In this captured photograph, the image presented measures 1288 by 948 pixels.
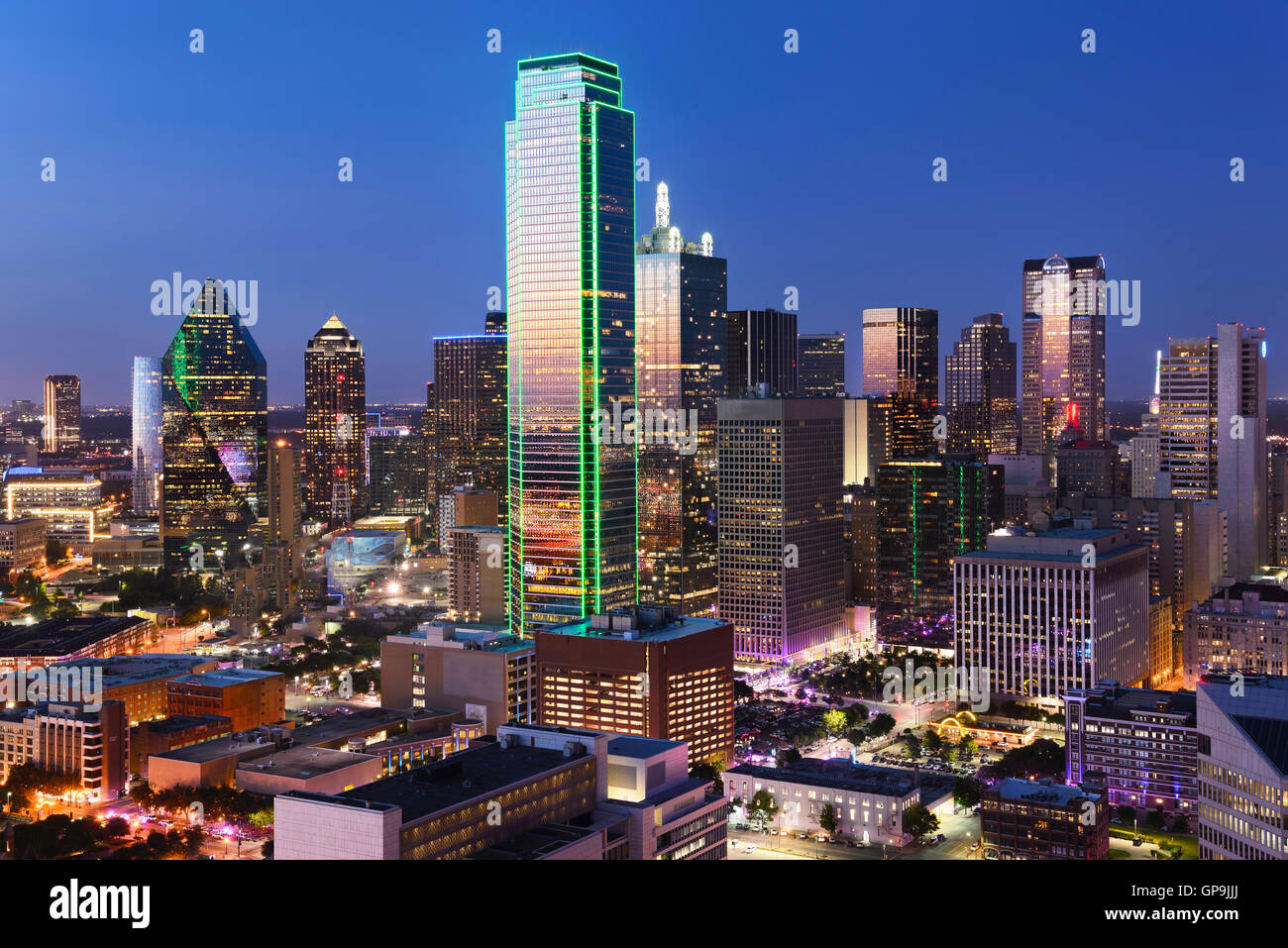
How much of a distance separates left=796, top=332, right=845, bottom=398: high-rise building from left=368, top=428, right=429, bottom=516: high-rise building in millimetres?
22648

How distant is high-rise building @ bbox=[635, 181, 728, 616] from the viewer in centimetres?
4822

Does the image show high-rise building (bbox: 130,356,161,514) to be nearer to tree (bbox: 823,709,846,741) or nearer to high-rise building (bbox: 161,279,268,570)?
high-rise building (bbox: 161,279,268,570)

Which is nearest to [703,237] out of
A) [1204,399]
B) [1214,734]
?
[1204,399]

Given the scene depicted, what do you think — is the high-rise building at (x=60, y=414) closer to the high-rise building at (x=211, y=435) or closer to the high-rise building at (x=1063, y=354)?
the high-rise building at (x=211, y=435)

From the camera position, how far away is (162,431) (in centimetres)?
6844

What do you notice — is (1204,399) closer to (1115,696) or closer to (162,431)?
(1115,696)

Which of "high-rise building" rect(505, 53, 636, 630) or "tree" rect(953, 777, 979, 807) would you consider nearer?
"tree" rect(953, 777, 979, 807)

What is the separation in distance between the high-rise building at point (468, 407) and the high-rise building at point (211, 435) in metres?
10.2

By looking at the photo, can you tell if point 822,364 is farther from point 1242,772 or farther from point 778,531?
point 1242,772

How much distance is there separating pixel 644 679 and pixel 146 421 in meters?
57.4

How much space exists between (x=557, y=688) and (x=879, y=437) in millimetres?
39640

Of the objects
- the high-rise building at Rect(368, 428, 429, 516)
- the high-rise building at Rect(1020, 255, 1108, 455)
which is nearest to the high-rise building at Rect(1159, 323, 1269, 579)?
the high-rise building at Rect(1020, 255, 1108, 455)

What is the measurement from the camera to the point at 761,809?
23047 mm

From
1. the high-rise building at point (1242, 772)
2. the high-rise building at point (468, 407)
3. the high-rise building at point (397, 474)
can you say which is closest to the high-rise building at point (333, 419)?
the high-rise building at point (397, 474)
